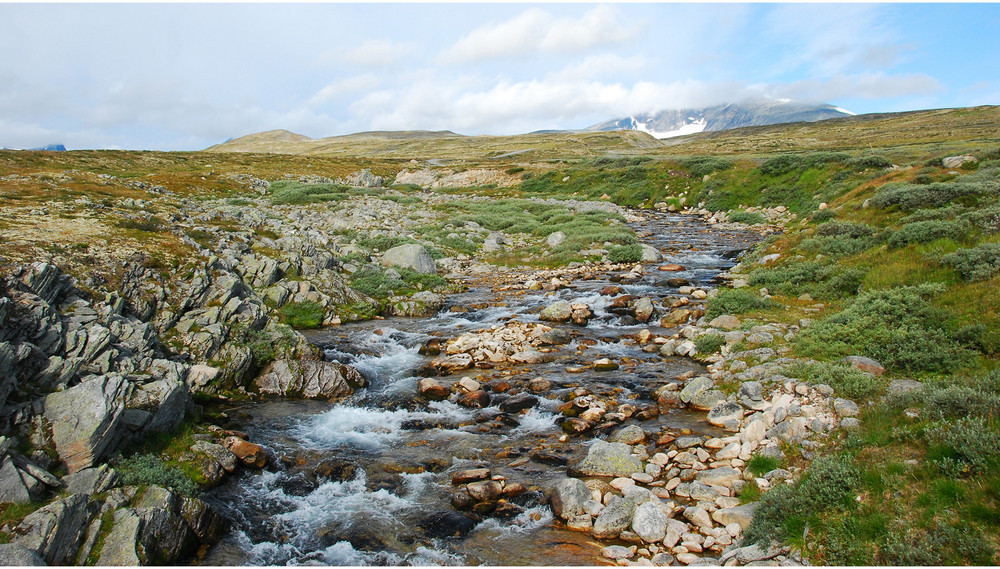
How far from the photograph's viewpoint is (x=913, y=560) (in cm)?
530

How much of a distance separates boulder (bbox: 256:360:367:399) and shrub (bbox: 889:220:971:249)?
60.7 feet

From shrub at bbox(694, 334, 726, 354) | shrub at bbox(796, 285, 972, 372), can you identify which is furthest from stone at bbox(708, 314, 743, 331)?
shrub at bbox(796, 285, 972, 372)

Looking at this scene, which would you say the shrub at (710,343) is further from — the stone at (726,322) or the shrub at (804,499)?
the shrub at (804,499)

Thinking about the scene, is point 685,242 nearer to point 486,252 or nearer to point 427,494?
point 486,252

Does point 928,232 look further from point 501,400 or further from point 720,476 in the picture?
point 501,400

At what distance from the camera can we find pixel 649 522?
7785 millimetres

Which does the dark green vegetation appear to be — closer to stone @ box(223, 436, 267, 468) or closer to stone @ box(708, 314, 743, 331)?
stone @ box(708, 314, 743, 331)

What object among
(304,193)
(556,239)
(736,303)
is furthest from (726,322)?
(304,193)

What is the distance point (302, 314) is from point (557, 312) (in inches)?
406

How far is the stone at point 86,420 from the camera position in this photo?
820 centimetres

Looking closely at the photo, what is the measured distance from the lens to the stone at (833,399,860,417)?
8.96m

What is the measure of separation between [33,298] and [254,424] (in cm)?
557

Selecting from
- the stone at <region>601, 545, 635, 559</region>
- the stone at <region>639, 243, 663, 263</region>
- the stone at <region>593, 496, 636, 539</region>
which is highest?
the stone at <region>639, 243, 663, 263</region>

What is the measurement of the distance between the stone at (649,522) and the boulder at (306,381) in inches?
358
